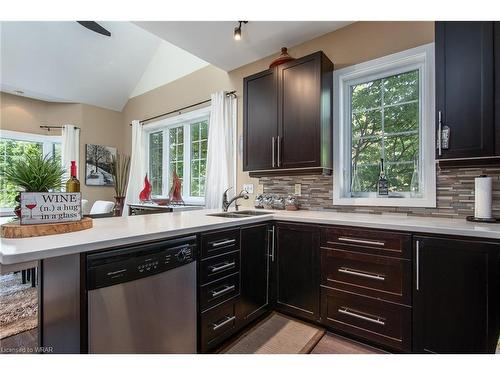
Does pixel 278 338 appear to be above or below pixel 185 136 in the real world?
below

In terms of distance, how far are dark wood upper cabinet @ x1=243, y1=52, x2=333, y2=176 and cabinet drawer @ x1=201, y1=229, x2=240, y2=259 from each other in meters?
0.93

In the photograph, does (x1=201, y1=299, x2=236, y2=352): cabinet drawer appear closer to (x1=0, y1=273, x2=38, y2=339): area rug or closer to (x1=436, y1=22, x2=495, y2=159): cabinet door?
(x1=0, y1=273, x2=38, y2=339): area rug

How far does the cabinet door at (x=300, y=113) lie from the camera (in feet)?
7.24

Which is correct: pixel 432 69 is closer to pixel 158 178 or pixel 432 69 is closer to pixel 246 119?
pixel 246 119

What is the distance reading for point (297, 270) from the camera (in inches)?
78.0

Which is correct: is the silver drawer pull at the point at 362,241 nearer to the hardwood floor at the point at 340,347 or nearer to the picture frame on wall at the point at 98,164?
the hardwood floor at the point at 340,347

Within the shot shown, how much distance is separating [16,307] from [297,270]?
2.55 m

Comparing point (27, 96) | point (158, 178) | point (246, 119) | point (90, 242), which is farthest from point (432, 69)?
point (27, 96)

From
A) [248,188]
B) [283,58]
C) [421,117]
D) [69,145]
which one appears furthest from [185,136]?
[421,117]

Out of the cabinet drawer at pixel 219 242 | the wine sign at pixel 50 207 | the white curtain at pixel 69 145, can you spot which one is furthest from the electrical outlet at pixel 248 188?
the white curtain at pixel 69 145

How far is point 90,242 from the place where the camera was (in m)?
1.05

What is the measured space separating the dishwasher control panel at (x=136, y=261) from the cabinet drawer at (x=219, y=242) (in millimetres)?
100

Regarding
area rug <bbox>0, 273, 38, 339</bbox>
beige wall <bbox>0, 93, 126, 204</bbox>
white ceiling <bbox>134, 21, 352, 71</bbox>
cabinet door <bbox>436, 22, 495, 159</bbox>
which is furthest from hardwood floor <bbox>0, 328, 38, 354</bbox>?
beige wall <bbox>0, 93, 126, 204</bbox>

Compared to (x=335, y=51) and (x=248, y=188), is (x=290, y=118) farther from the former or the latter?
(x=248, y=188)
